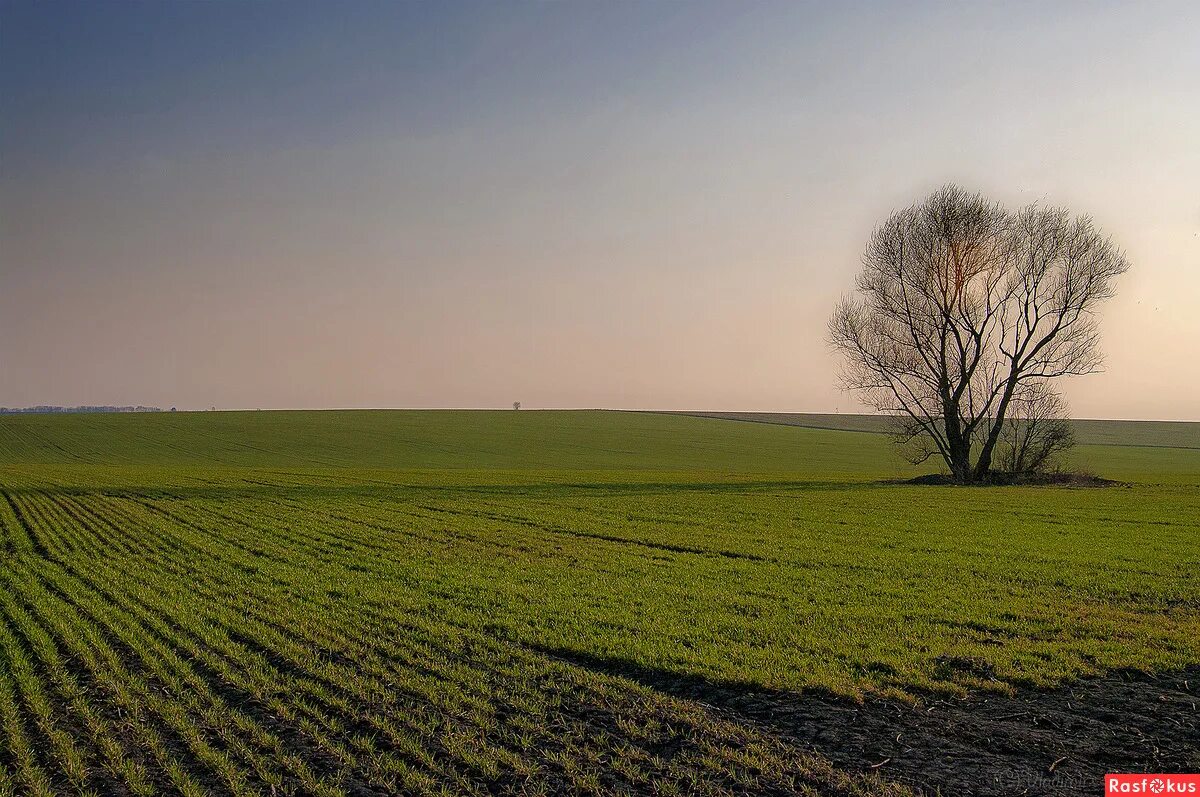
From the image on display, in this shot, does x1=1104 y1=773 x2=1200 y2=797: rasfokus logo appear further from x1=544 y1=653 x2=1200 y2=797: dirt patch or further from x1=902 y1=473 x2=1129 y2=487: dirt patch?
x1=902 y1=473 x2=1129 y2=487: dirt patch

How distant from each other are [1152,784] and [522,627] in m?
7.25

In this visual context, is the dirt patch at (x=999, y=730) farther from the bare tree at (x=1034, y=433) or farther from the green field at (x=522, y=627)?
the bare tree at (x=1034, y=433)

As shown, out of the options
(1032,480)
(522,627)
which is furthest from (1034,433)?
(522,627)

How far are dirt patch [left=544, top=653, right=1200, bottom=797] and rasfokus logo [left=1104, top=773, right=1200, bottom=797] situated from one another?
0.34 feet

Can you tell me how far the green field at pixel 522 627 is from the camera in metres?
6.90

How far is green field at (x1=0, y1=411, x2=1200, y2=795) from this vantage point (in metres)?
6.90

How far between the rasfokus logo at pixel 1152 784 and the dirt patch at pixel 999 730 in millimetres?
103

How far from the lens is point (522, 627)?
1122cm

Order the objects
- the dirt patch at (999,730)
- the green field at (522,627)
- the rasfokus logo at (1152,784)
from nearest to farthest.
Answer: the rasfokus logo at (1152,784) → the dirt patch at (999,730) → the green field at (522,627)

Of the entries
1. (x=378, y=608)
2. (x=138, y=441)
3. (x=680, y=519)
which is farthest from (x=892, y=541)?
(x=138, y=441)

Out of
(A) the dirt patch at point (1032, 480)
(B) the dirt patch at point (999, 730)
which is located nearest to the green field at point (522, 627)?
(B) the dirt patch at point (999, 730)

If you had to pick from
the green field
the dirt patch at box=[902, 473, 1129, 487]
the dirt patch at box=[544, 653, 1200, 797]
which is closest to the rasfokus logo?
the dirt patch at box=[544, 653, 1200, 797]

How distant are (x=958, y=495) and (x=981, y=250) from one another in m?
15.1

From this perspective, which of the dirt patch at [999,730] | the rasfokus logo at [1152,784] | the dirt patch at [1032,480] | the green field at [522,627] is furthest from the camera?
the dirt patch at [1032,480]
